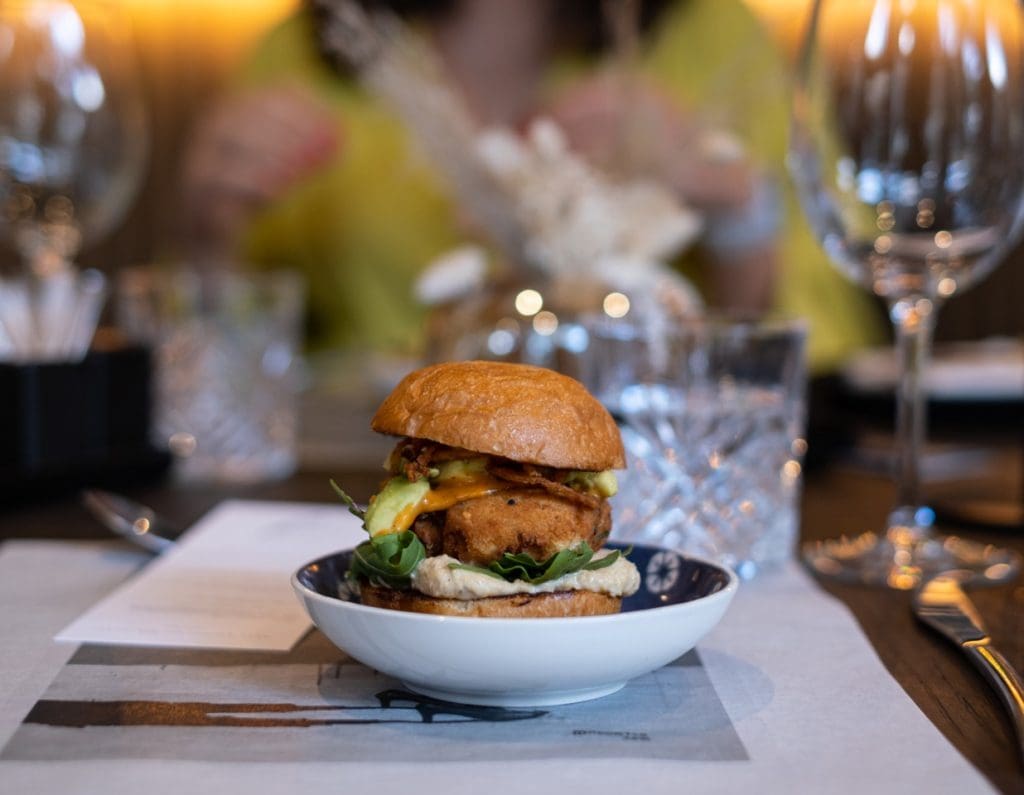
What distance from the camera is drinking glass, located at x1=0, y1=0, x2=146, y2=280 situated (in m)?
1.07

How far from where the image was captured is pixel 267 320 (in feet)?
3.74

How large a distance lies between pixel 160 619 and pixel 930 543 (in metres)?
0.49

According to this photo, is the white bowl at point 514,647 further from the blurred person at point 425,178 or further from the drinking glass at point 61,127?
the blurred person at point 425,178

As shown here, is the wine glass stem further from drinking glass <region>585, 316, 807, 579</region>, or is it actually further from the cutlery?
the cutlery

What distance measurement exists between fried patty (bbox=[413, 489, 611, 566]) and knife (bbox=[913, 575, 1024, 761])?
183mm

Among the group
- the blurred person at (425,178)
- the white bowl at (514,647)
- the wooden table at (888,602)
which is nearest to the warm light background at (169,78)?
the blurred person at (425,178)

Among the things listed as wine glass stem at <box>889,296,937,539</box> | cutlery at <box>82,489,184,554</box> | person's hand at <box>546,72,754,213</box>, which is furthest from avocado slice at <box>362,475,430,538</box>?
person's hand at <box>546,72,754,213</box>

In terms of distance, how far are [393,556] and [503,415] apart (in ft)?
0.24

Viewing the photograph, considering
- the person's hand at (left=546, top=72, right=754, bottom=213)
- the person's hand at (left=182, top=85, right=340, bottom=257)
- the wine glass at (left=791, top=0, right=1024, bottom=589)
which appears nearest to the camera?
the wine glass at (left=791, top=0, right=1024, bottom=589)

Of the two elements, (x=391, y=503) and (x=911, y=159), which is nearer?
(x=391, y=503)

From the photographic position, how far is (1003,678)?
0.50m

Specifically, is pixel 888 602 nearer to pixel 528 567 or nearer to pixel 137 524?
pixel 528 567

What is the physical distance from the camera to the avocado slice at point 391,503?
0.49 meters

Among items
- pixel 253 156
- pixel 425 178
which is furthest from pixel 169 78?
pixel 425 178
